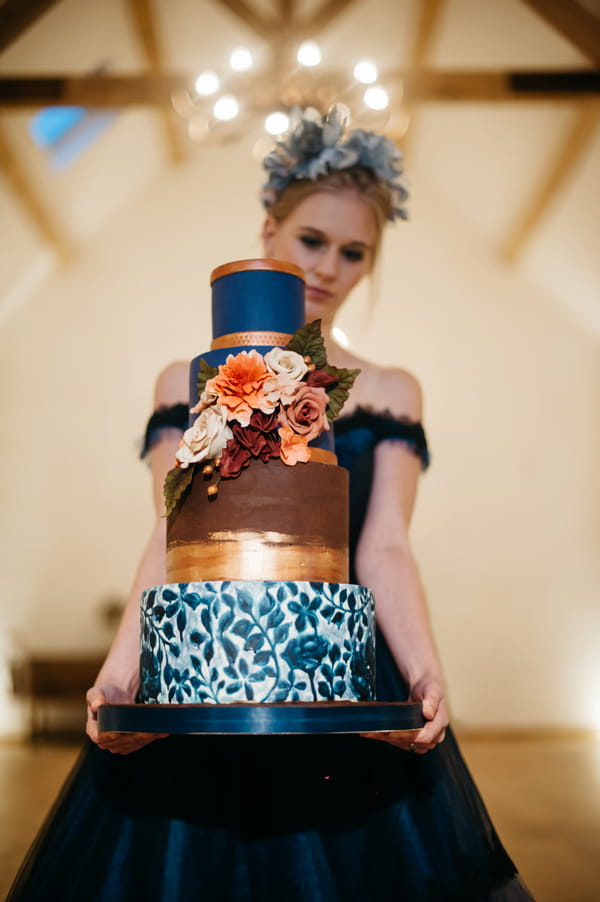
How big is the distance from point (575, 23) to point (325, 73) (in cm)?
165

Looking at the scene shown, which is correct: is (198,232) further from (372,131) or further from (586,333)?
(372,131)

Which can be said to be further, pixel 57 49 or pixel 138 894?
pixel 57 49

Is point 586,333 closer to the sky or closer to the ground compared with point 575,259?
closer to the ground

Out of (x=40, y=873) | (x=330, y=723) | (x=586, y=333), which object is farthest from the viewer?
(x=586, y=333)

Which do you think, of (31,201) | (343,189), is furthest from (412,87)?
(343,189)

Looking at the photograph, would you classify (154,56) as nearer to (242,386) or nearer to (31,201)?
(31,201)

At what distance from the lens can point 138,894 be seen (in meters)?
1.31

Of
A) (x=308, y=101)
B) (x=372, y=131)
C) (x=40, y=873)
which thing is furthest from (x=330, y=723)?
(x=308, y=101)

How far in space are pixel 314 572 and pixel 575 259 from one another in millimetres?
5374

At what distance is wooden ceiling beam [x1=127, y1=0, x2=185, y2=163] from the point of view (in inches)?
206

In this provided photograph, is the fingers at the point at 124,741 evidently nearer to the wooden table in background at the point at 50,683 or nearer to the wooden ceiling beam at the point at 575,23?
the wooden table in background at the point at 50,683

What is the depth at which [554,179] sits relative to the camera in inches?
233

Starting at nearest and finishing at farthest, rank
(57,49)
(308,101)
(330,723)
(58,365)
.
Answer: (330,723) → (308,101) → (57,49) → (58,365)

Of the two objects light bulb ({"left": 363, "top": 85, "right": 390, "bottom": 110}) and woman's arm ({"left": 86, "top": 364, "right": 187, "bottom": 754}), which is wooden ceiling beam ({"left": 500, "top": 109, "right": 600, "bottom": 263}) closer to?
light bulb ({"left": 363, "top": 85, "right": 390, "bottom": 110})
